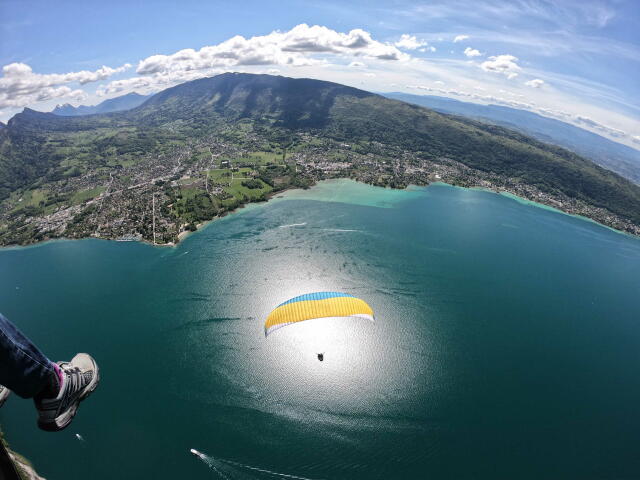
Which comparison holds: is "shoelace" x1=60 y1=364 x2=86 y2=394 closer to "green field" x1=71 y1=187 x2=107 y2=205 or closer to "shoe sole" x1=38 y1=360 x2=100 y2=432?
"shoe sole" x1=38 y1=360 x2=100 y2=432

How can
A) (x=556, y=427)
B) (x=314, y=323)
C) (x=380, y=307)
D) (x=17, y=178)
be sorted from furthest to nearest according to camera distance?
(x=17, y=178) < (x=380, y=307) < (x=314, y=323) < (x=556, y=427)

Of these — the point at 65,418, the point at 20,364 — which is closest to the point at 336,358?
the point at 65,418

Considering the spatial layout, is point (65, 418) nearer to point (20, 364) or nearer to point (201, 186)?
point (20, 364)

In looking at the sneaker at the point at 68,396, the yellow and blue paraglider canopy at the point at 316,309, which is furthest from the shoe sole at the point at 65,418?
the yellow and blue paraglider canopy at the point at 316,309

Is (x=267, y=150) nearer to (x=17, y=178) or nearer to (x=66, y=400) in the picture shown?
(x=17, y=178)

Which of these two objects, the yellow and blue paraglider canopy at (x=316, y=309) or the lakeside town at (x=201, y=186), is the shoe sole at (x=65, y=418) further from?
the lakeside town at (x=201, y=186)

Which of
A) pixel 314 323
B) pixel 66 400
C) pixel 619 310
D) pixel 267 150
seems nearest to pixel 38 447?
pixel 314 323
